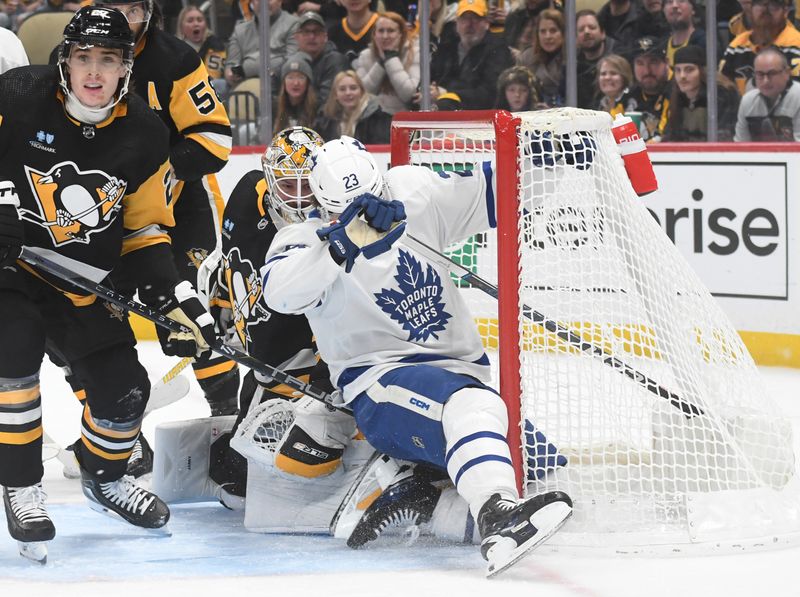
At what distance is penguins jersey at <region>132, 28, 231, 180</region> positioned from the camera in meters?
3.25

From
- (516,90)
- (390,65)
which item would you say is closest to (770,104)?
(516,90)

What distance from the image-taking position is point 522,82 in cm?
530

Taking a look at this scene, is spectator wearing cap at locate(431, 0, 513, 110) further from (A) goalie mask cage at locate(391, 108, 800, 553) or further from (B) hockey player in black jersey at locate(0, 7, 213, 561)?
(B) hockey player in black jersey at locate(0, 7, 213, 561)

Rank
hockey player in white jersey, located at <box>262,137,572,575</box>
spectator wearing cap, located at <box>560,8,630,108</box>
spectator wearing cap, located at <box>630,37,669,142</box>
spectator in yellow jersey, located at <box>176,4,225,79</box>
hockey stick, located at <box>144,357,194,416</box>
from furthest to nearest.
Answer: spectator in yellow jersey, located at <box>176,4,225,79</box> < spectator wearing cap, located at <box>560,8,630,108</box> < spectator wearing cap, located at <box>630,37,669,142</box> < hockey stick, located at <box>144,357,194,416</box> < hockey player in white jersey, located at <box>262,137,572,575</box>

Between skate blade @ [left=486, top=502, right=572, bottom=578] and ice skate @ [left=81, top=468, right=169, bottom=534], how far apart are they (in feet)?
2.76

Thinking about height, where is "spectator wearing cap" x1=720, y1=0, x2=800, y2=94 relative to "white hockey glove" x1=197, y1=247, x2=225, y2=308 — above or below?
above

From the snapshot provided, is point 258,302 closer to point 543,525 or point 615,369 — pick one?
point 615,369

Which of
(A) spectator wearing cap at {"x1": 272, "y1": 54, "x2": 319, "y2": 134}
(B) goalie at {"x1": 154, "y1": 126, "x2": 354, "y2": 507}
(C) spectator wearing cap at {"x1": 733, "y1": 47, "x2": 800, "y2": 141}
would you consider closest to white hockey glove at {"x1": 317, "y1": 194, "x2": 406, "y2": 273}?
(B) goalie at {"x1": 154, "y1": 126, "x2": 354, "y2": 507}

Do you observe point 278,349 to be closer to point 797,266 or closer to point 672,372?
point 672,372

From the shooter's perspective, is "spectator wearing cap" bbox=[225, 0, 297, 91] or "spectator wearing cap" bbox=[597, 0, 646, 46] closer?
"spectator wearing cap" bbox=[597, 0, 646, 46]

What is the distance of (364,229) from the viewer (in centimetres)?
246

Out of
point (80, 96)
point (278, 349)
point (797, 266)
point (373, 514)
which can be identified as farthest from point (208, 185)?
point (797, 266)

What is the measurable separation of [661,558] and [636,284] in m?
0.55

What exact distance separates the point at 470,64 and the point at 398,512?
3.00m
